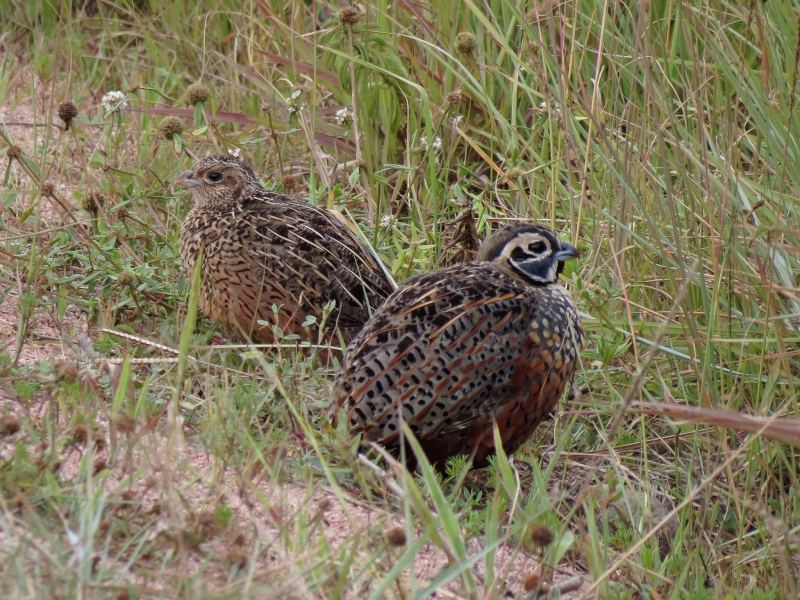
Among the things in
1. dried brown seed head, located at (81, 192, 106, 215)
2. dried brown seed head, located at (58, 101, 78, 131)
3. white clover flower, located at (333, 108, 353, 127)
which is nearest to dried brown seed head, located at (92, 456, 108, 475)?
dried brown seed head, located at (81, 192, 106, 215)

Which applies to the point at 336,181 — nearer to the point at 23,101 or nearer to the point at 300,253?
the point at 300,253

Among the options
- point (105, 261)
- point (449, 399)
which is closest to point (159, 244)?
point (105, 261)

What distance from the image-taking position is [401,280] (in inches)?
203

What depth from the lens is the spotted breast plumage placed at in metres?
3.78

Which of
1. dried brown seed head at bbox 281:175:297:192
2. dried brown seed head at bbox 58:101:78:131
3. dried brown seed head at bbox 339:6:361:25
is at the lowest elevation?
dried brown seed head at bbox 281:175:297:192

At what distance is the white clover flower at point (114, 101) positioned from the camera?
5.23 metres

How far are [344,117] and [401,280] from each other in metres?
1.00

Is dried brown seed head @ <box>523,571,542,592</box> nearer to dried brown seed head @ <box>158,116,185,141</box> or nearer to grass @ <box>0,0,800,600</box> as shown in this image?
grass @ <box>0,0,800,600</box>

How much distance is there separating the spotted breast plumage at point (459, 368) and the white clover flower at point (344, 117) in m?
1.93

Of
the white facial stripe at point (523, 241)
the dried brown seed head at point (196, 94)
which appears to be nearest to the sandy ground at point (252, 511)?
the white facial stripe at point (523, 241)

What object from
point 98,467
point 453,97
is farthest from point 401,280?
point 98,467

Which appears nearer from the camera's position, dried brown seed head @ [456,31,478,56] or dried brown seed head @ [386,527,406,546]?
dried brown seed head @ [386,527,406,546]

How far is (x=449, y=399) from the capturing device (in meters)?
3.77

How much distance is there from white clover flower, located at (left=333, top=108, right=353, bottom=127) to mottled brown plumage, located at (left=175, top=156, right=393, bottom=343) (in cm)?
73
